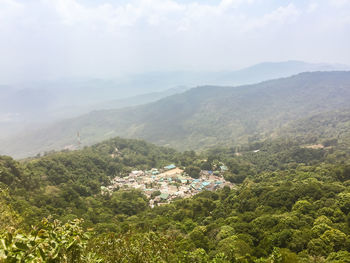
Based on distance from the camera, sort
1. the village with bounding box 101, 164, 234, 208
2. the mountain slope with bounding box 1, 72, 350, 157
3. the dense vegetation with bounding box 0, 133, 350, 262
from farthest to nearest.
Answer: the mountain slope with bounding box 1, 72, 350, 157 < the village with bounding box 101, 164, 234, 208 < the dense vegetation with bounding box 0, 133, 350, 262

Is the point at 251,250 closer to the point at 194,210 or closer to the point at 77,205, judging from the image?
the point at 194,210

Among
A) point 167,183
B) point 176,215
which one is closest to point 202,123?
point 167,183

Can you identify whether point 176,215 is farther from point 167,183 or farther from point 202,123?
point 202,123

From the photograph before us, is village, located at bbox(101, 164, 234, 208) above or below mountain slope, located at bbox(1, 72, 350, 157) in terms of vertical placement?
above

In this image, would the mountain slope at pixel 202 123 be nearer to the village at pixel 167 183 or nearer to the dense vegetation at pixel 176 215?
the village at pixel 167 183

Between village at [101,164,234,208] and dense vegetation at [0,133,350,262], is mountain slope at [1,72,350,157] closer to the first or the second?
village at [101,164,234,208]

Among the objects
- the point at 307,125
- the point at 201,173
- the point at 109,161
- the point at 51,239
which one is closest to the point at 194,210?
the point at 201,173

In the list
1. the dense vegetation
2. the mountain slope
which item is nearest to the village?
the dense vegetation
